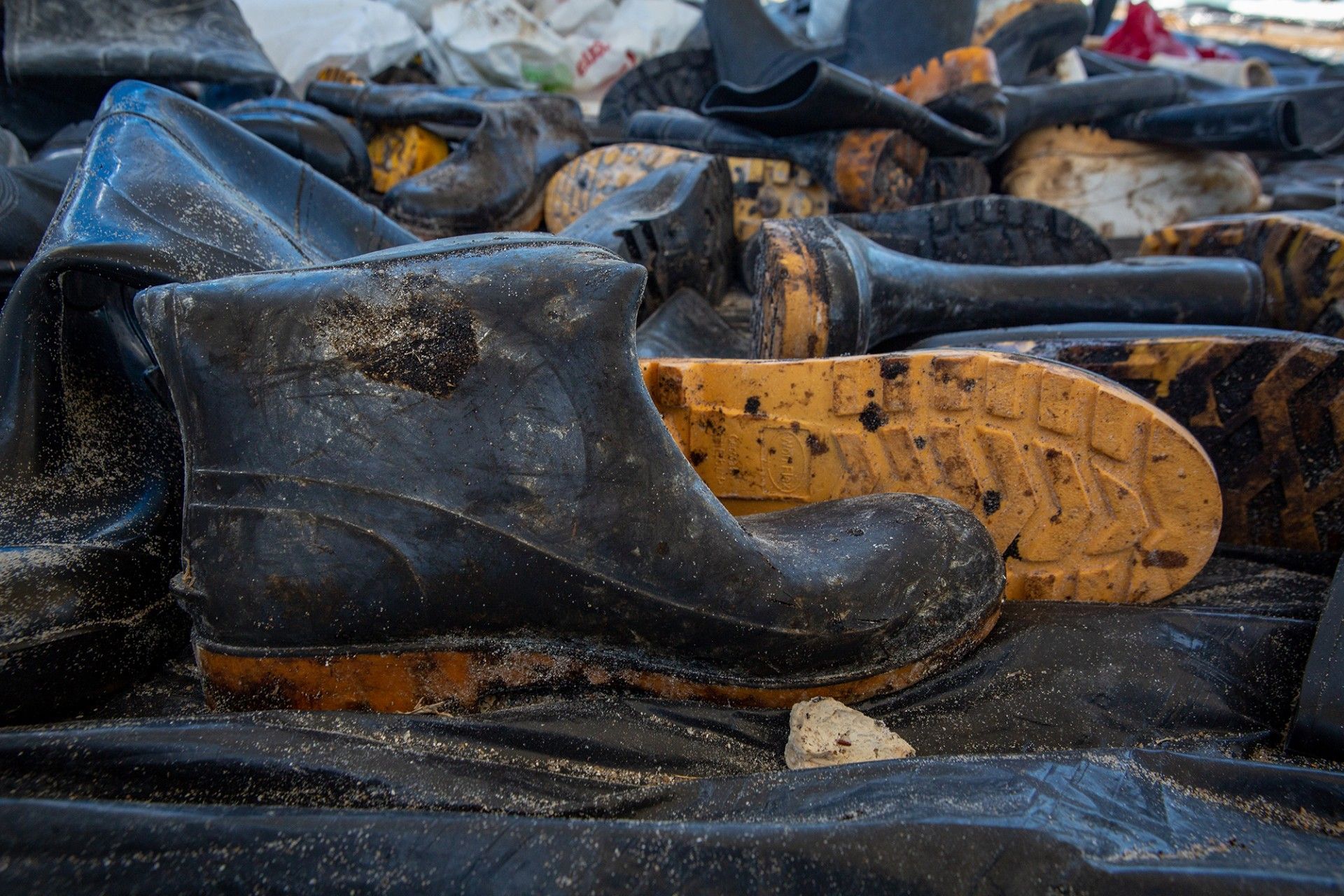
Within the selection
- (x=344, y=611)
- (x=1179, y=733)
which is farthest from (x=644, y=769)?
(x=1179, y=733)

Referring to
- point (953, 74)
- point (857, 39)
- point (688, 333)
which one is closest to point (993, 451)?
point (688, 333)

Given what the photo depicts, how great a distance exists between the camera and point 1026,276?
1.36 metres

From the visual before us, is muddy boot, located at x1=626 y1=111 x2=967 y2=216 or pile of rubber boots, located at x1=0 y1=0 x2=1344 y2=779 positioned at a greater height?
muddy boot, located at x1=626 y1=111 x2=967 y2=216

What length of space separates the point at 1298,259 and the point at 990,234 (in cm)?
55

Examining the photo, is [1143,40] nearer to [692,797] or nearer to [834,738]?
[834,738]

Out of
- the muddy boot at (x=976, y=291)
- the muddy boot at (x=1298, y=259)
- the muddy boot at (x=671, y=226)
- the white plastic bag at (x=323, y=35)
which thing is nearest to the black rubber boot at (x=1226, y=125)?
the muddy boot at (x=1298, y=259)

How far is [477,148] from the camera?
2213 millimetres

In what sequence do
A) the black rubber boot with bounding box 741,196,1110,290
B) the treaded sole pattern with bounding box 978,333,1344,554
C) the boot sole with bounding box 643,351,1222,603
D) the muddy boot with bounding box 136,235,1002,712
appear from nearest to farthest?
the muddy boot with bounding box 136,235,1002,712
the boot sole with bounding box 643,351,1222,603
the treaded sole pattern with bounding box 978,333,1344,554
the black rubber boot with bounding box 741,196,1110,290

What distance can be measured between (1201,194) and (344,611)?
2.90 m

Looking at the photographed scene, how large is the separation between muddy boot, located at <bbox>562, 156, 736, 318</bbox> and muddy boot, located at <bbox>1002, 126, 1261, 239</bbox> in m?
1.39

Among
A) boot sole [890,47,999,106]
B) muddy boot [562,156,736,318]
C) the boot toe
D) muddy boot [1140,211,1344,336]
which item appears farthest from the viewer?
boot sole [890,47,999,106]

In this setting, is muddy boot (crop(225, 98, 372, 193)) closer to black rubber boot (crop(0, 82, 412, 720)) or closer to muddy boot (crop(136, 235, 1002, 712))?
black rubber boot (crop(0, 82, 412, 720))

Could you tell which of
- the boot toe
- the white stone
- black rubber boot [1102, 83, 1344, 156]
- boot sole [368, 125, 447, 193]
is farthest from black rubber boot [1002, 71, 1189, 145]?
the white stone

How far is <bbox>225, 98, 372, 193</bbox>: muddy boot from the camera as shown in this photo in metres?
1.93
